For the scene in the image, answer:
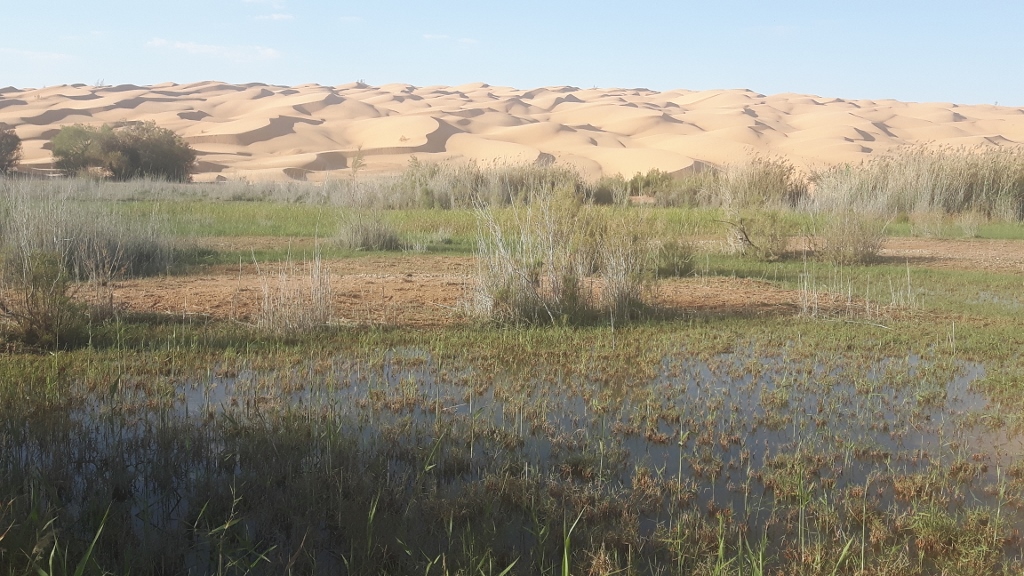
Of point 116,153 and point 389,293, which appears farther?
point 116,153

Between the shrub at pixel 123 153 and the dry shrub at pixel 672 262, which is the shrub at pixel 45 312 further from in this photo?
the shrub at pixel 123 153

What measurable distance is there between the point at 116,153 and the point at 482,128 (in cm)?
3859

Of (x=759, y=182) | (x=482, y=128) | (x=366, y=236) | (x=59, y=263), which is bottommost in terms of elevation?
(x=366, y=236)

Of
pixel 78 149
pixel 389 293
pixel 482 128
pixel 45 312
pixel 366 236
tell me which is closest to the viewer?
pixel 45 312

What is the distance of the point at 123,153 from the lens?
118 feet

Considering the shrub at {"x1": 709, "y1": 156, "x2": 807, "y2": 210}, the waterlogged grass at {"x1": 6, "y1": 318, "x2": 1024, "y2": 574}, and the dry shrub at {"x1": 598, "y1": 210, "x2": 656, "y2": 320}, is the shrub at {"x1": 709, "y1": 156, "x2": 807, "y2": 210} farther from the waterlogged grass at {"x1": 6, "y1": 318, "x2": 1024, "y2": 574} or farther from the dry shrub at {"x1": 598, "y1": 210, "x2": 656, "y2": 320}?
the waterlogged grass at {"x1": 6, "y1": 318, "x2": 1024, "y2": 574}

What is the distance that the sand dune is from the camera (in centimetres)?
5019

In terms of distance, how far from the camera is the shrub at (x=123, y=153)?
116 ft

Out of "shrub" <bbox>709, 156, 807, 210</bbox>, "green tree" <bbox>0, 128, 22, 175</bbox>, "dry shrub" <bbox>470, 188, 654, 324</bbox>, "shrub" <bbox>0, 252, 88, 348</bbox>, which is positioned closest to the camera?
"shrub" <bbox>0, 252, 88, 348</bbox>

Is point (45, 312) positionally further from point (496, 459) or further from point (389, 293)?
point (496, 459)

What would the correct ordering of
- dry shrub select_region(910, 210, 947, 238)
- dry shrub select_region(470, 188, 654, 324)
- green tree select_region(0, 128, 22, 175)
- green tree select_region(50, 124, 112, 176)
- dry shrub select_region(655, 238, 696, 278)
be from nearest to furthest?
dry shrub select_region(470, 188, 654, 324), dry shrub select_region(655, 238, 696, 278), dry shrub select_region(910, 210, 947, 238), green tree select_region(50, 124, 112, 176), green tree select_region(0, 128, 22, 175)

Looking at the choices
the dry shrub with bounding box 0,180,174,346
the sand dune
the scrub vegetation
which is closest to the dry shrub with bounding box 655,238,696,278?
the scrub vegetation

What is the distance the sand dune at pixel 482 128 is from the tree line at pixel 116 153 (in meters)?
2.37

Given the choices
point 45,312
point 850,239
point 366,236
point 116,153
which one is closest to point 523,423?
point 45,312
